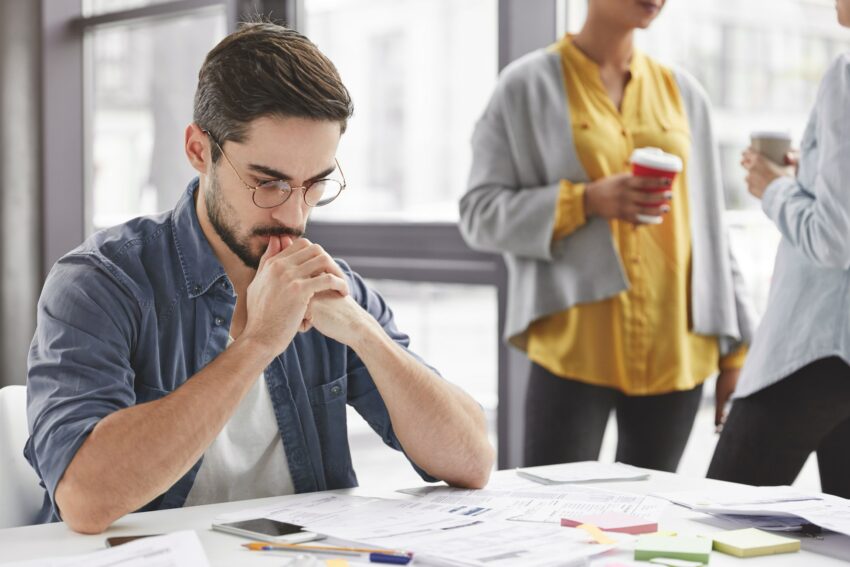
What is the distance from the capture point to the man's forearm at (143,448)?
1290 millimetres

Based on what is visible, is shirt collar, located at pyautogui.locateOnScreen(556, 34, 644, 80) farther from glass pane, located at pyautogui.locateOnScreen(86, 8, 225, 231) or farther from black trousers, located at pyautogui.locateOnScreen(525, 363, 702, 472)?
glass pane, located at pyautogui.locateOnScreen(86, 8, 225, 231)

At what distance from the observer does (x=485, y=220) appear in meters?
2.36

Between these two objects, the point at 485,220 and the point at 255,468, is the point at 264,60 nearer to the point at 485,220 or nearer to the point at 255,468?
the point at 255,468

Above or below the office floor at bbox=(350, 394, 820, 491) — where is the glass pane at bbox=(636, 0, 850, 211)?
above

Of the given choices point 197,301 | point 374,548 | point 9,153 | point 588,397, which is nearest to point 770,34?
point 588,397

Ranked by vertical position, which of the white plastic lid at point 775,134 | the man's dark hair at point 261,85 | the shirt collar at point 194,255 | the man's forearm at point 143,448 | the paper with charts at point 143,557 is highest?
the man's dark hair at point 261,85

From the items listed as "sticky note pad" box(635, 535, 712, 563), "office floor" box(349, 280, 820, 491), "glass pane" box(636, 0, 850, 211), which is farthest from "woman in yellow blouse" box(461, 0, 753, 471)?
"sticky note pad" box(635, 535, 712, 563)

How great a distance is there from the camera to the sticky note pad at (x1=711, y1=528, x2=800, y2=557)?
3.92ft

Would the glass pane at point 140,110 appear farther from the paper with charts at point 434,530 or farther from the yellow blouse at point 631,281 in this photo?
the paper with charts at point 434,530

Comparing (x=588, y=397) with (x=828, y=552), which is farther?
(x=588, y=397)

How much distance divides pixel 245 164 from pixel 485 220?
905 millimetres

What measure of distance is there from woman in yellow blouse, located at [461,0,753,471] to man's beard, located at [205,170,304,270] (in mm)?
814

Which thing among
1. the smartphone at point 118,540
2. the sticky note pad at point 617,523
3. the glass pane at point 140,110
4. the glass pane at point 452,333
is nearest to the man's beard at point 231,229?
the smartphone at point 118,540

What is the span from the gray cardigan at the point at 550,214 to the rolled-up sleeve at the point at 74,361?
104 cm
